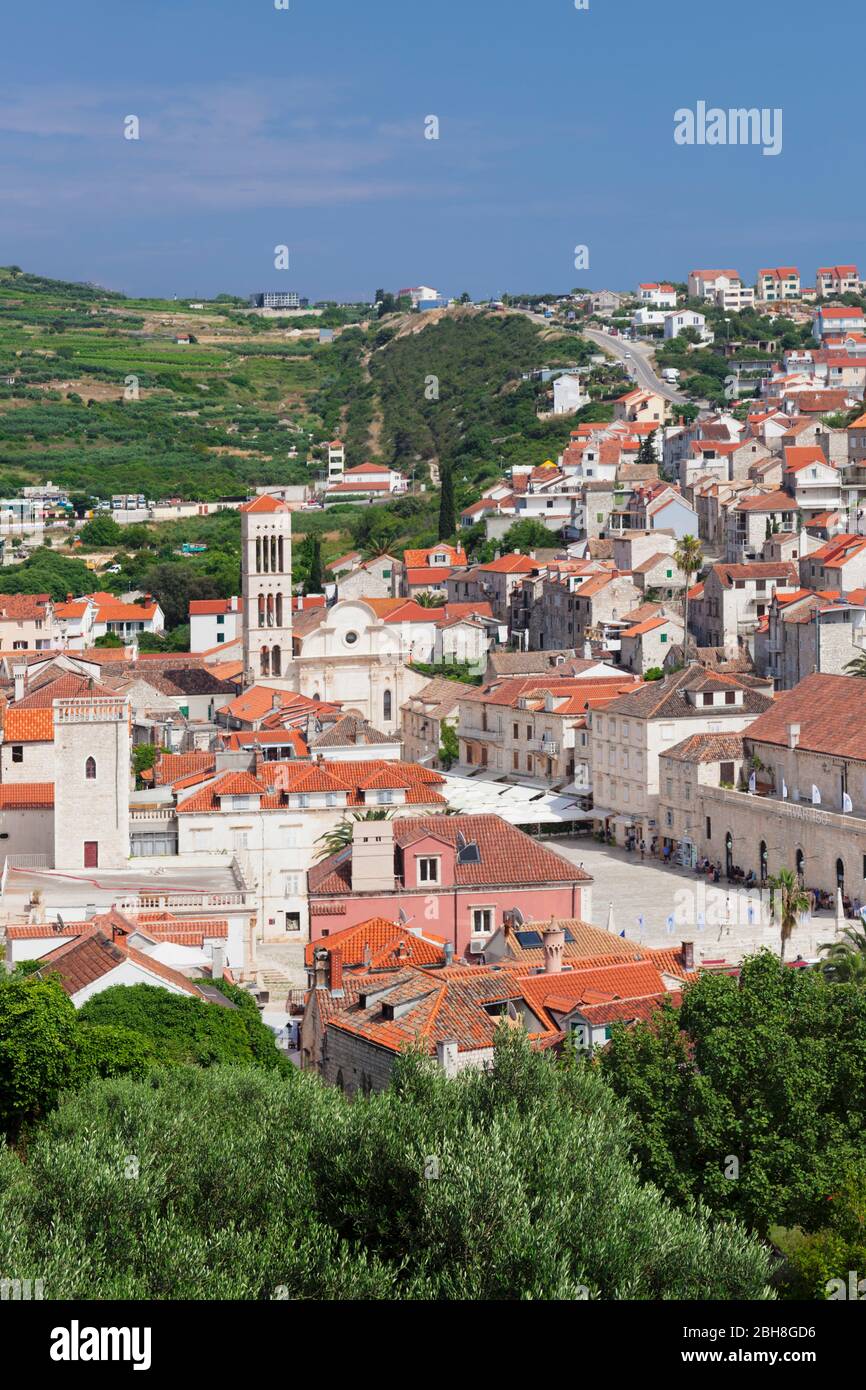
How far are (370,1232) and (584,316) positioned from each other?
178 metres

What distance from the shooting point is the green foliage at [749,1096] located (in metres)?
23.8

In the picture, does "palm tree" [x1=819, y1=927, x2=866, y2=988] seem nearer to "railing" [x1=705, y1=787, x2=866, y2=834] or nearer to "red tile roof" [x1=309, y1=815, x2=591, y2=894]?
"red tile roof" [x1=309, y1=815, x2=591, y2=894]

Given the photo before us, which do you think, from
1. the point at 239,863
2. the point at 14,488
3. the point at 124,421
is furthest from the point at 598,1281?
the point at 124,421

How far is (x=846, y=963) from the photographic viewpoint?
34.6 meters

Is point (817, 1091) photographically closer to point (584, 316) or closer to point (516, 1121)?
point (516, 1121)

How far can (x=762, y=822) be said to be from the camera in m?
56.4

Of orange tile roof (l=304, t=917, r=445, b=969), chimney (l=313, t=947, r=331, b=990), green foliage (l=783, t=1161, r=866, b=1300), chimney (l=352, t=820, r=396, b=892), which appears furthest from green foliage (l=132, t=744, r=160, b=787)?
green foliage (l=783, t=1161, r=866, b=1300)

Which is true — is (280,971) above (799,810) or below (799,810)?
below

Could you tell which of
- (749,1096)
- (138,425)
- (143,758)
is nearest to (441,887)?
(749,1096)

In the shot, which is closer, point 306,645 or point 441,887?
point 441,887

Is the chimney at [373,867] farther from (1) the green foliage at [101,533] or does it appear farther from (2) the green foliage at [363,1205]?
(1) the green foliage at [101,533]

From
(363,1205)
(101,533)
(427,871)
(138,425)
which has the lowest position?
(427,871)

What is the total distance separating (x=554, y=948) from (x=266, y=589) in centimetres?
4980

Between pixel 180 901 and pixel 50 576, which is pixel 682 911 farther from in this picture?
pixel 50 576
